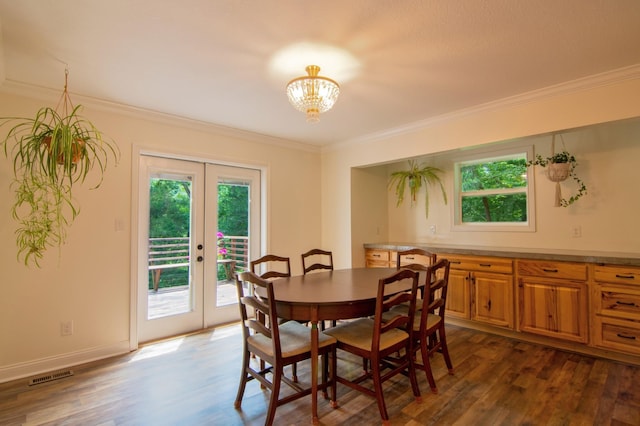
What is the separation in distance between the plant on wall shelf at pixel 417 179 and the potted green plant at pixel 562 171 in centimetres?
122

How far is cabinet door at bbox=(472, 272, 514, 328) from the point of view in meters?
3.27

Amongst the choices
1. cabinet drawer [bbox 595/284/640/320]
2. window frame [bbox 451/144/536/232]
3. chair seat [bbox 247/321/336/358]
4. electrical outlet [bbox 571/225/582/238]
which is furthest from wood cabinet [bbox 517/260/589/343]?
chair seat [bbox 247/321/336/358]

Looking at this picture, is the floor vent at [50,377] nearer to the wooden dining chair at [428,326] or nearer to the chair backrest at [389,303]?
the chair backrest at [389,303]

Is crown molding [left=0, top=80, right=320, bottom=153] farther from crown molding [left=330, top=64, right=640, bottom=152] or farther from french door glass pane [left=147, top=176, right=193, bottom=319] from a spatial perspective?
crown molding [left=330, top=64, right=640, bottom=152]

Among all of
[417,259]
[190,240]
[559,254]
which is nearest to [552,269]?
[559,254]

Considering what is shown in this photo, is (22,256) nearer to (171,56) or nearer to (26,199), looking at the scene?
(26,199)

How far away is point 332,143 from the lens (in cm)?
464

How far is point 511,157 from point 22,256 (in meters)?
5.04

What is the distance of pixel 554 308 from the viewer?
3.01 meters

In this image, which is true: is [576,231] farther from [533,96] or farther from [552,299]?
[533,96]

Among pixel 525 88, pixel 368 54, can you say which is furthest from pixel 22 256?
pixel 525 88

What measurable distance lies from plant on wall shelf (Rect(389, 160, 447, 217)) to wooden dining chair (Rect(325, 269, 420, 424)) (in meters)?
2.40

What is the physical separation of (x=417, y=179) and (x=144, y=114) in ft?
11.4

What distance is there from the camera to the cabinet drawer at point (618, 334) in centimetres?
261
